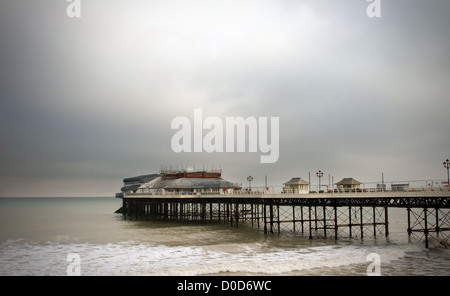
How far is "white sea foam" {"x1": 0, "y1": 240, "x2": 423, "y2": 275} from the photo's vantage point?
2798 centimetres

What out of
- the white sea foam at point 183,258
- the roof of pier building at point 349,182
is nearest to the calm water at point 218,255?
the white sea foam at point 183,258

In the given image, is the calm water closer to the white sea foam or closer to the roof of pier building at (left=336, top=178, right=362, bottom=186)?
the white sea foam

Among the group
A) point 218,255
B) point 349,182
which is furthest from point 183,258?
point 349,182

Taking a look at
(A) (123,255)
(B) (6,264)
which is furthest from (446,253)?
(B) (6,264)

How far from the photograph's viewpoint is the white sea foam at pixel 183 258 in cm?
2798

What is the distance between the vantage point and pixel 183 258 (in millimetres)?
32125

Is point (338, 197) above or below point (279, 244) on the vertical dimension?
above

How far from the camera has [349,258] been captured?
30.8 metres

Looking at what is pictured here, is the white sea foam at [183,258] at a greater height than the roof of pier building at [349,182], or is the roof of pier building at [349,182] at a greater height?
the roof of pier building at [349,182]

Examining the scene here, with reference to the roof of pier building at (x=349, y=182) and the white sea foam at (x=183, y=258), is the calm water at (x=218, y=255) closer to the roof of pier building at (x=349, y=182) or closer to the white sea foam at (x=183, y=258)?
the white sea foam at (x=183, y=258)

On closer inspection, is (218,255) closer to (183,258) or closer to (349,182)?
(183,258)

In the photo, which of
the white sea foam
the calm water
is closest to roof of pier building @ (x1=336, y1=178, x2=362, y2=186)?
the calm water
